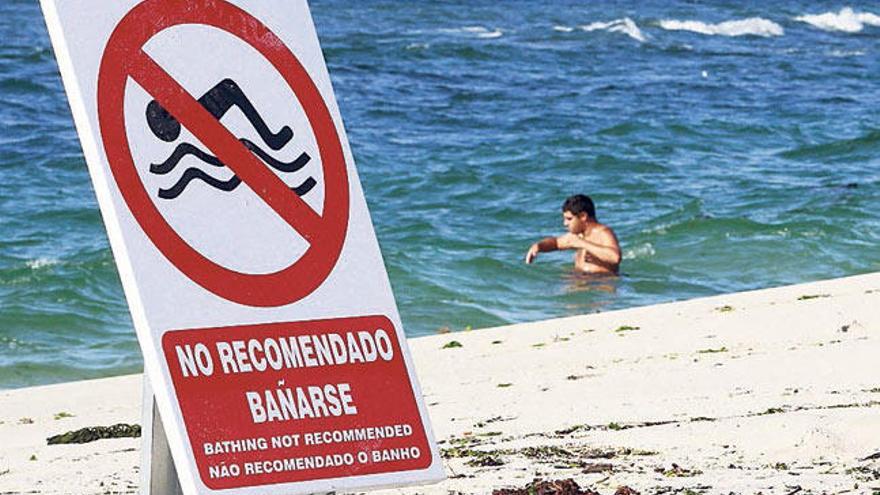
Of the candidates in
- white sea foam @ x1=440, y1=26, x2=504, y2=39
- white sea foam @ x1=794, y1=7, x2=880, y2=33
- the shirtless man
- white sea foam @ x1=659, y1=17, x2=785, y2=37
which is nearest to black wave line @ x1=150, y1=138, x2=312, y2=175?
the shirtless man

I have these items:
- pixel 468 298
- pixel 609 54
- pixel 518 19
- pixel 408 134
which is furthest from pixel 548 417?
pixel 518 19

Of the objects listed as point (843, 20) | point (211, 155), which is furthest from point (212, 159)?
point (843, 20)

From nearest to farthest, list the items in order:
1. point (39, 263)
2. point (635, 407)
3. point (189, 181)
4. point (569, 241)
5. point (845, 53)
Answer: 1. point (189, 181)
2. point (635, 407)
3. point (569, 241)
4. point (39, 263)
5. point (845, 53)

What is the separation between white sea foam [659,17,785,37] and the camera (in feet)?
117

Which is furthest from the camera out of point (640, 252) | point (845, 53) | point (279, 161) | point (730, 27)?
point (730, 27)

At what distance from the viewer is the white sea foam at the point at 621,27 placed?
3369 centimetres

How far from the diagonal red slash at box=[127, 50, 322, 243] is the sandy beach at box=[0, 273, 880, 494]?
1.65 metres

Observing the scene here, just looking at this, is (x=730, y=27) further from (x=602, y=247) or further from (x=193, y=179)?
(x=193, y=179)

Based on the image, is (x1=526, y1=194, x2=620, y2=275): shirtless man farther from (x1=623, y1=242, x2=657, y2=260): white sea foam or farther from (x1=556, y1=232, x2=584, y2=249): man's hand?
(x1=623, y1=242, x2=657, y2=260): white sea foam

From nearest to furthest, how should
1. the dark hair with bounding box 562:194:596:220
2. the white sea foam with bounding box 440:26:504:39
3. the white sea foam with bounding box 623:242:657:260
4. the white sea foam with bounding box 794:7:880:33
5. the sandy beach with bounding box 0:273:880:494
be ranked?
the sandy beach with bounding box 0:273:880:494 → the dark hair with bounding box 562:194:596:220 → the white sea foam with bounding box 623:242:657:260 → the white sea foam with bounding box 440:26:504:39 → the white sea foam with bounding box 794:7:880:33

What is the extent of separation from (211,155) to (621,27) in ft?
104

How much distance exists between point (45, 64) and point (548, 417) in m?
20.5

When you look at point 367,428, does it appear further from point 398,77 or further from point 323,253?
point 398,77

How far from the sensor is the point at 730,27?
119 ft
